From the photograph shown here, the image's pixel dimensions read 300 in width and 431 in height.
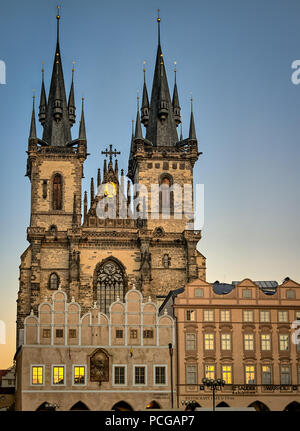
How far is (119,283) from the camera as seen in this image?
86.9 metres

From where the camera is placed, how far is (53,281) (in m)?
85.1

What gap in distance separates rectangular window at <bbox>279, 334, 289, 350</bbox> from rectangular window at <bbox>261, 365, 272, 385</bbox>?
196 centimetres

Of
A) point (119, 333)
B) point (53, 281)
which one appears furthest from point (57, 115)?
point (119, 333)

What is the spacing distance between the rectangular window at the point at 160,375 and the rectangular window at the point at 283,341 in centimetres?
976

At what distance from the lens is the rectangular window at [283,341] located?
68625 millimetres

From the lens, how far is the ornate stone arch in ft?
282

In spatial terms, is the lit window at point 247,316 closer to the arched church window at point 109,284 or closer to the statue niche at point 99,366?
the statue niche at point 99,366

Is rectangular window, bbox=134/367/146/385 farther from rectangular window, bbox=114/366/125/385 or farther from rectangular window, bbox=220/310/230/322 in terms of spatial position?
rectangular window, bbox=220/310/230/322

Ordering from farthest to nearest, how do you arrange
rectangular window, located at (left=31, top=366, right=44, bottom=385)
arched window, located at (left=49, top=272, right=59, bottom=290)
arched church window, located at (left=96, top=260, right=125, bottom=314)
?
arched church window, located at (left=96, top=260, right=125, bottom=314) < arched window, located at (left=49, top=272, right=59, bottom=290) < rectangular window, located at (left=31, top=366, right=44, bottom=385)

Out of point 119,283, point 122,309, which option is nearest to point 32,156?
point 119,283

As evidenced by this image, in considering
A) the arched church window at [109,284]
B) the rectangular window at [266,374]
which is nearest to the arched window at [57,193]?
the arched church window at [109,284]

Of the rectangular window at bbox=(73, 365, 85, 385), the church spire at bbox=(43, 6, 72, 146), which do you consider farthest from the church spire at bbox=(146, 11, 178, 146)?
the rectangular window at bbox=(73, 365, 85, 385)

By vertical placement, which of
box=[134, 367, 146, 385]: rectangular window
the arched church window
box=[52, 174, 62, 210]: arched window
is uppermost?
box=[52, 174, 62, 210]: arched window
